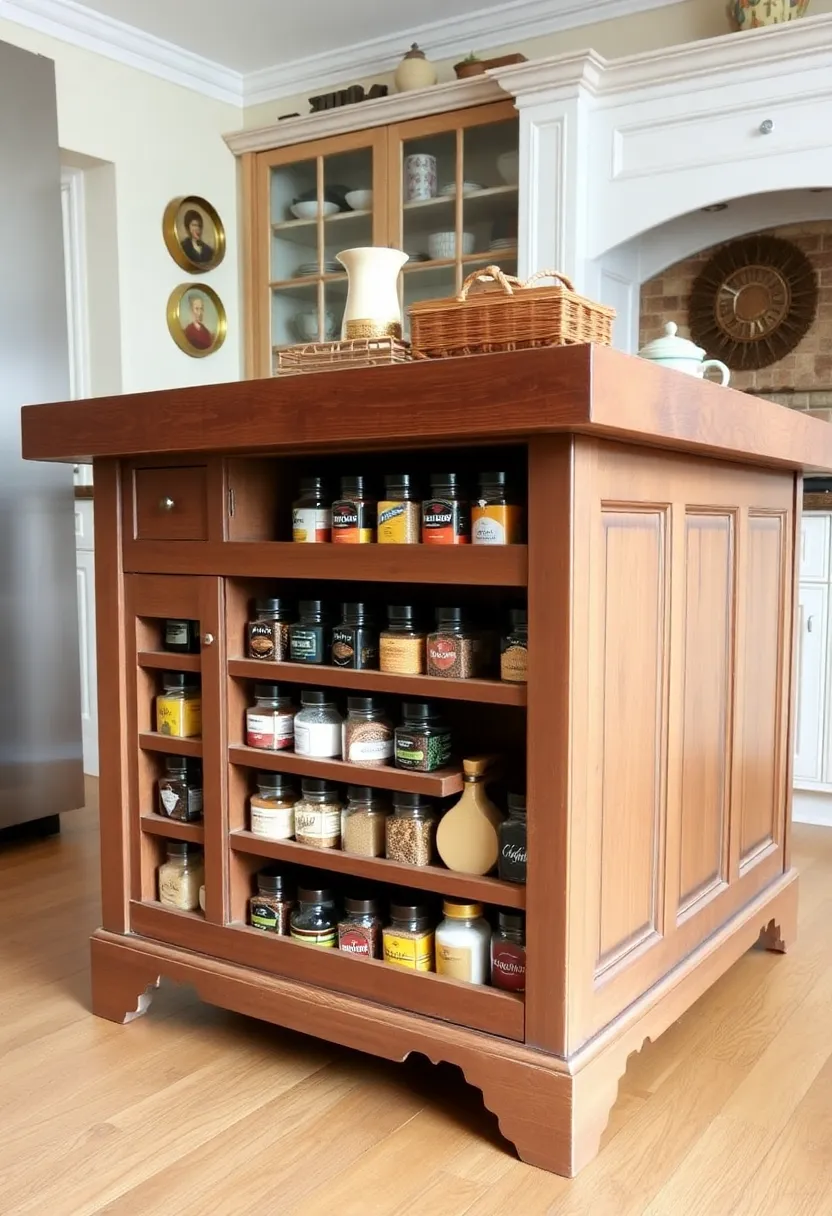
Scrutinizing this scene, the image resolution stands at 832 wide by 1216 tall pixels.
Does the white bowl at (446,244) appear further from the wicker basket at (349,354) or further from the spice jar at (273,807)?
the spice jar at (273,807)

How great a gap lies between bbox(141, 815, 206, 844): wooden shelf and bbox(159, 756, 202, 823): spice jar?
2 cm

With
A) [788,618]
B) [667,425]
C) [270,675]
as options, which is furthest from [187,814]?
[788,618]

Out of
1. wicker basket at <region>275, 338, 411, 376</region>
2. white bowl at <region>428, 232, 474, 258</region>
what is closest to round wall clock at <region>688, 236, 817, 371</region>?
white bowl at <region>428, 232, 474, 258</region>

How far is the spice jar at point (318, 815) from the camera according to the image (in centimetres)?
163

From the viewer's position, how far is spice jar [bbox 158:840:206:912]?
1782mm

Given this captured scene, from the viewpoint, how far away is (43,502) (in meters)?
2.90

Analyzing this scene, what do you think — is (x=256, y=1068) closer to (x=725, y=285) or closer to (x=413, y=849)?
(x=413, y=849)

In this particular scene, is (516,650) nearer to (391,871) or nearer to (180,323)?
(391,871)

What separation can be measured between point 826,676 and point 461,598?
1615mm

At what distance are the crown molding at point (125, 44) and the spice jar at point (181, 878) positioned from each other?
2869 millimetres

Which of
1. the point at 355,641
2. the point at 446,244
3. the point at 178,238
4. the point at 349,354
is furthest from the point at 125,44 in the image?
the point at 355,641

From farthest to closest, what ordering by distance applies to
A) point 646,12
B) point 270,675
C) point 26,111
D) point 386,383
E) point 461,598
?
point 646,12, point 26,111, point 461,598, point 270,675, point 386,383

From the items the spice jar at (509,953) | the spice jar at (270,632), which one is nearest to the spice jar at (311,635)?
the spice jar at (270,632)

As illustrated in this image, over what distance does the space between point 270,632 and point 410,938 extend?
493 millimetres
